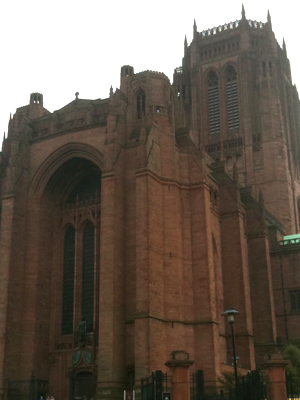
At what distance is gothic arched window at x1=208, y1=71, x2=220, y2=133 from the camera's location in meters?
67.7

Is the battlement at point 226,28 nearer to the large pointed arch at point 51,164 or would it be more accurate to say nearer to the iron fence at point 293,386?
the large pointed arch at point 51,164

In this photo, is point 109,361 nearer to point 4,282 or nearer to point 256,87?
point 4,282

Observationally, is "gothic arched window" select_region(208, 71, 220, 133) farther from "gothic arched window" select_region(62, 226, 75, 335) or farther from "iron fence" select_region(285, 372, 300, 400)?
"iron fence" select_region(285, 372, 300, 400)

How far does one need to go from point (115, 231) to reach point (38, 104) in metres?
16.9

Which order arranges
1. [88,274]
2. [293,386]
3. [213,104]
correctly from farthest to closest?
1. [213,104]
2. [88,274]
3. [293,386]

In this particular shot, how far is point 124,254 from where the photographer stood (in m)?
33.1

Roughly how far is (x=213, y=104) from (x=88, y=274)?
3777 cm

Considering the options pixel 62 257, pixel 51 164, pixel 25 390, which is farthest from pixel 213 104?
pixel 25 390

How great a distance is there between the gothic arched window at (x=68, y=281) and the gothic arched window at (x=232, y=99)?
3356 centimetres

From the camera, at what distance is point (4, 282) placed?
115ft

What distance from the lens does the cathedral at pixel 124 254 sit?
3120cm

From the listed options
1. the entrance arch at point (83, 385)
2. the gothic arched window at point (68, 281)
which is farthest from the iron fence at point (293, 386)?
the gothic arched window at point (68, 281)

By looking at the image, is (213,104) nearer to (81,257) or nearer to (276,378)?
(81,257)

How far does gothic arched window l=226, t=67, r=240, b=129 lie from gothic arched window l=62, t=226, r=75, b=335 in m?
33.6
